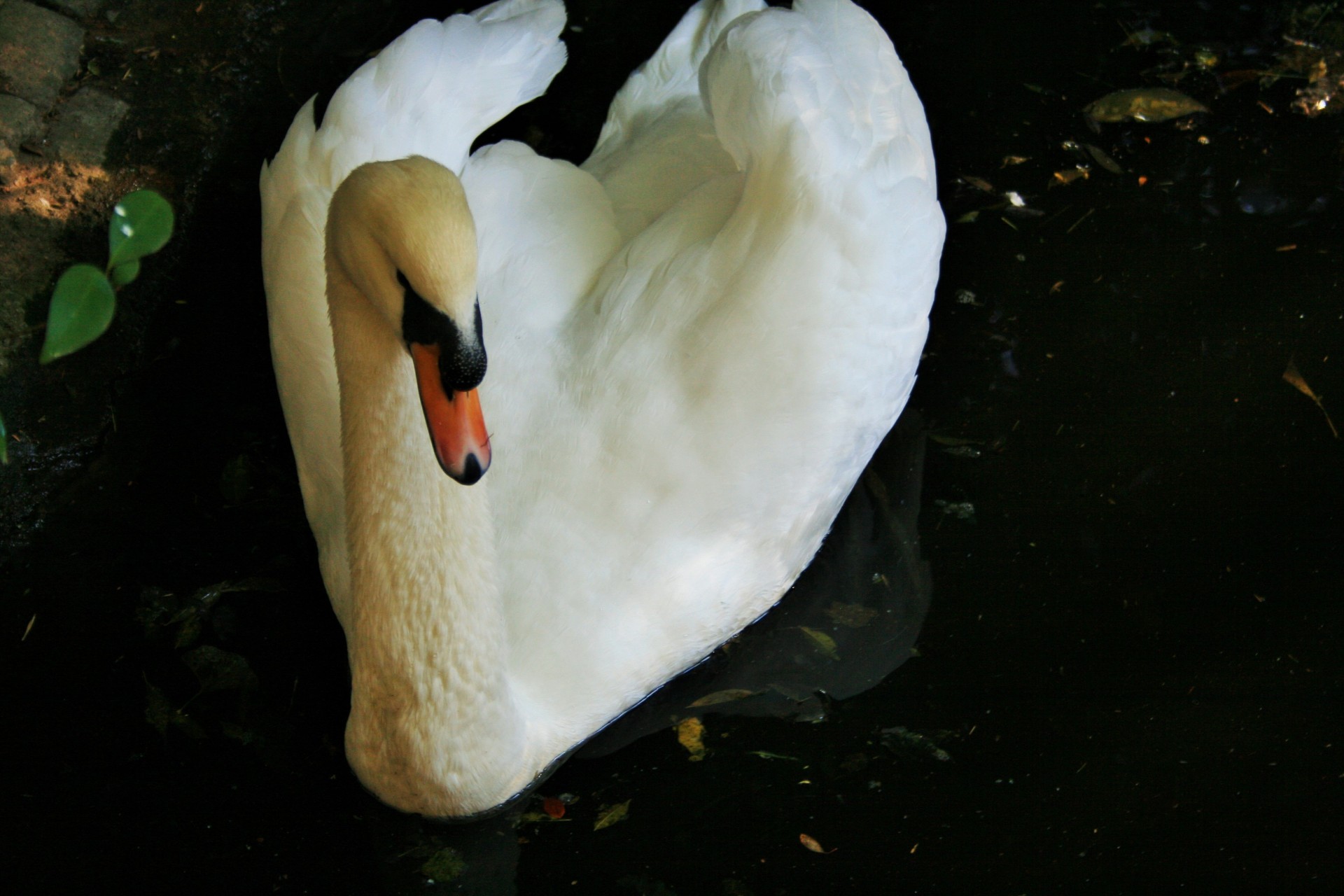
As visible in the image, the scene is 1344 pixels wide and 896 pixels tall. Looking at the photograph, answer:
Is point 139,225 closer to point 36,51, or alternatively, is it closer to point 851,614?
point 851,614

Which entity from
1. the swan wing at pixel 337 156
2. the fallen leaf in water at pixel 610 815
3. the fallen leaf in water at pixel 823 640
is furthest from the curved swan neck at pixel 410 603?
the fallen leaf in water at pixel 823 640

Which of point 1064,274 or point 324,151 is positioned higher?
point 324,151

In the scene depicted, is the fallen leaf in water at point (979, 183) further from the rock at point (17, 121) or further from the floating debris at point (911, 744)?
the rock at point (17, 121)

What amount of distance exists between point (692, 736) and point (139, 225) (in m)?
1.94

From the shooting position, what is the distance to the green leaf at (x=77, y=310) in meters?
1.25

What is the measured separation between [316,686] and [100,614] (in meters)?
0.60

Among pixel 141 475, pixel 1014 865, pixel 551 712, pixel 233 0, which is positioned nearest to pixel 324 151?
pixel 141 475

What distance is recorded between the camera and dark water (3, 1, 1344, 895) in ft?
8.86

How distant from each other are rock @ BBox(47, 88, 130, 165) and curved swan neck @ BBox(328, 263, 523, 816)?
2073mm

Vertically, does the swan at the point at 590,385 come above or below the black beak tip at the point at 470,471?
below

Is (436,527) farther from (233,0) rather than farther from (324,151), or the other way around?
(233,0)

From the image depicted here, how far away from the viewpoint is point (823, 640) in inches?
123

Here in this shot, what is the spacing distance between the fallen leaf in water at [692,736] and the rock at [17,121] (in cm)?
259

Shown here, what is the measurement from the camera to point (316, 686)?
9.77ft
